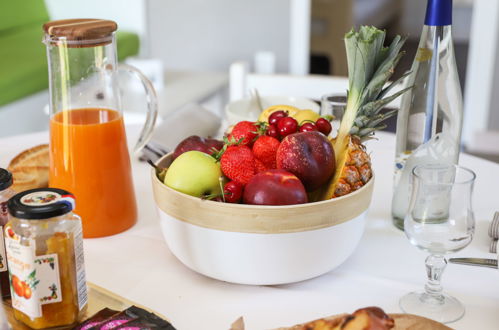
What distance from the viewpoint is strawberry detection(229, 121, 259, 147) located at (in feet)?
2.72

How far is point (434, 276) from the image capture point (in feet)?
2.41

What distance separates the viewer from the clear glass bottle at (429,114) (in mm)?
929

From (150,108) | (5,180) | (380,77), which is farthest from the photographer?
(150,108)

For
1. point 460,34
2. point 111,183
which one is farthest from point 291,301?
point 460,34

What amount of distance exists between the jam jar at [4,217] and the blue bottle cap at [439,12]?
2.00 ft

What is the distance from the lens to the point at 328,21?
3670mm

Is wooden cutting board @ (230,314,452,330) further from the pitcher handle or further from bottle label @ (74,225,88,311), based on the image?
the pitcher handle

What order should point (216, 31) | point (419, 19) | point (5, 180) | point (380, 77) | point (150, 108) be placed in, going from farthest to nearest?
point (419, 19), point (216, 31), point (150, 108), point (380, 77), point (5, 180)

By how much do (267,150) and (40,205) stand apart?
0.97 ft

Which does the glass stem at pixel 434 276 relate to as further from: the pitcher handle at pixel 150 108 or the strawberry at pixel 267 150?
the pitcher handle at pixel 150 108

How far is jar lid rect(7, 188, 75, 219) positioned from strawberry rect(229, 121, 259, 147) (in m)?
0.26

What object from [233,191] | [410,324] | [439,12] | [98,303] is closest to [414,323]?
[410,324]

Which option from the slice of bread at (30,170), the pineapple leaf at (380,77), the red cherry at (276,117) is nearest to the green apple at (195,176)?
the red cherry at (276,117)

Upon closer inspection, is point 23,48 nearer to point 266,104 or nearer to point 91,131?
point 266,104
